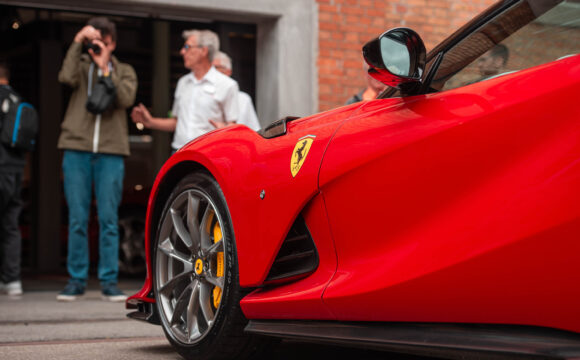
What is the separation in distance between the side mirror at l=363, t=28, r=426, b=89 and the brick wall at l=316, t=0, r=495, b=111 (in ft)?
18.2

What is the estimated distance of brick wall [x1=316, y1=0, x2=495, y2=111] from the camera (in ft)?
26.9

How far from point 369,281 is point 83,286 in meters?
4.38

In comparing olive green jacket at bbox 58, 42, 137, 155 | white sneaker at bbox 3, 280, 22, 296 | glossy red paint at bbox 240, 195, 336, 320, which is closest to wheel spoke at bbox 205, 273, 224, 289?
glossy red paint at bbox 240, 195, 336, 320

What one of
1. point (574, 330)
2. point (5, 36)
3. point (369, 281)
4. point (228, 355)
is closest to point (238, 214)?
point (228, 355)

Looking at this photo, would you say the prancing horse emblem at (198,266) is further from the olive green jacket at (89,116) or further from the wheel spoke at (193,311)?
the olive green jacket at (89,116)

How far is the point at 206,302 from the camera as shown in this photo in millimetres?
3389

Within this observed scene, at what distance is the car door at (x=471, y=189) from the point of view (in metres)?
2.16

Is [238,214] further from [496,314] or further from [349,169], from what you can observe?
[496,314]

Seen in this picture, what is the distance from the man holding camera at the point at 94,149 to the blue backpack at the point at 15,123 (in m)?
0.74

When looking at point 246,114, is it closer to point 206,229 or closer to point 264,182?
point 206,229

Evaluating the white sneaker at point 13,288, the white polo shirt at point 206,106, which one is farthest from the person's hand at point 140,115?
the white sneaker at point 13,288

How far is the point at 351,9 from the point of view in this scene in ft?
27.3

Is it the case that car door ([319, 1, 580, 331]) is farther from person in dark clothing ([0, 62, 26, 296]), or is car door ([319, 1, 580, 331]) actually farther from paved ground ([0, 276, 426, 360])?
person in dark clothing ([0, 62, 26, 296])

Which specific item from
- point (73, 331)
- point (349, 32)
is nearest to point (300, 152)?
point (73, 331)
